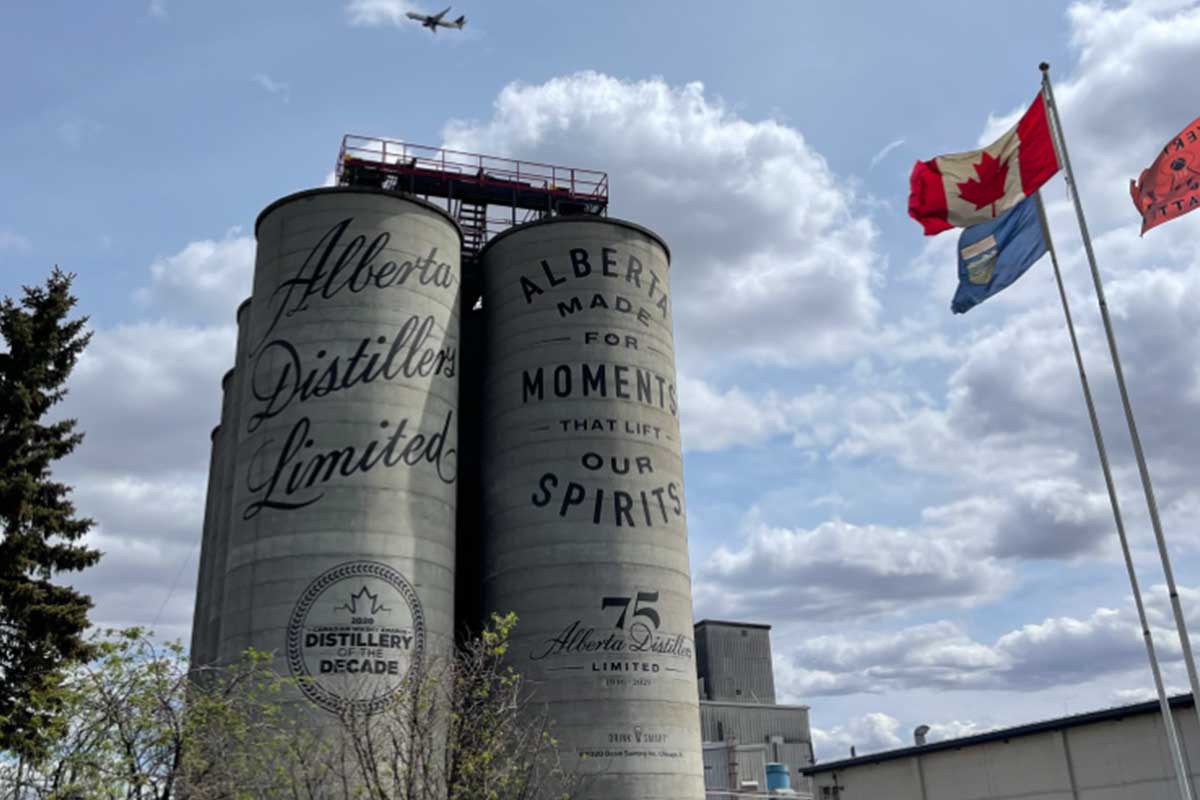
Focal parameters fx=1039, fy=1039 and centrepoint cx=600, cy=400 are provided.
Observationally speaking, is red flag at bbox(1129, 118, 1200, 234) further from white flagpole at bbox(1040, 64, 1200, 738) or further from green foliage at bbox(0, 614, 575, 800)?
green foliage at bbox(0, 614, 575, 800)

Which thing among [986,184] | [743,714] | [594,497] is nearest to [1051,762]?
[594,497]

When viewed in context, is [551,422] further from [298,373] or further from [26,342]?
[26,342]

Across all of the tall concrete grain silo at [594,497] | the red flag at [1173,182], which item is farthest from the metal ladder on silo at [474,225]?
the red flag at [1173,182]

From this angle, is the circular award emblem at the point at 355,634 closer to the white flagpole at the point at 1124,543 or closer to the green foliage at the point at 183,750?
the green foliage at the point at 183,750

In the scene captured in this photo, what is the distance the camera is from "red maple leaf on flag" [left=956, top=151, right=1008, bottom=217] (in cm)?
2008

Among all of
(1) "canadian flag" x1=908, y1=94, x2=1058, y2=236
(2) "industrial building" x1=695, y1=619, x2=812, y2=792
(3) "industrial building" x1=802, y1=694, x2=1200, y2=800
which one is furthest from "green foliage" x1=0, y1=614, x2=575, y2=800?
(2) "industrial building" x1=695, y1=619, x2=812, y2=792

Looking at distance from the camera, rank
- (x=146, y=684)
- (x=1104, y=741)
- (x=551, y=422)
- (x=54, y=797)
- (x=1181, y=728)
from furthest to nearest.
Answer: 1. (x=551, y=422)
2. (x=1104, y=741)
3. (x=1181, y=728)
4. (x=146, y=684)
5. (x=54, y=797)

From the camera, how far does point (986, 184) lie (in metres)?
20.2

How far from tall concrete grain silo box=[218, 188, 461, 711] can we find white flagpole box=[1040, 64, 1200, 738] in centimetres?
1867

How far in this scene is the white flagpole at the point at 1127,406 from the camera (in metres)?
15.9

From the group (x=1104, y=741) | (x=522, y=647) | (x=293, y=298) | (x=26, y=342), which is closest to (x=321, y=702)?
(x=522, y=647)

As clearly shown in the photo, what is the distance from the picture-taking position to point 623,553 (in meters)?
33.7

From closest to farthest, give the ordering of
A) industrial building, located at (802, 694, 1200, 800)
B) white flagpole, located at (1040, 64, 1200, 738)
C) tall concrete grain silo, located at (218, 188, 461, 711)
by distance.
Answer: white flagpole, located at (1040, 64, 1200, 738)
industrial building, located at (802, 694, 1200, 800)
tall concrete grain silo, located at (218, 188, 461, 711)

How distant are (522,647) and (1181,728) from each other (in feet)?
62.0
